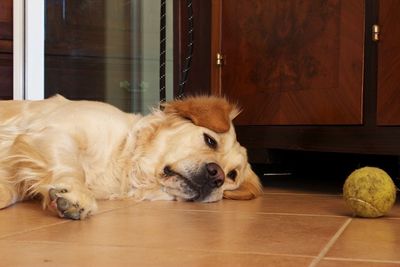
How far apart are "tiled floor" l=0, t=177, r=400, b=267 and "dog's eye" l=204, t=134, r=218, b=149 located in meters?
0.27

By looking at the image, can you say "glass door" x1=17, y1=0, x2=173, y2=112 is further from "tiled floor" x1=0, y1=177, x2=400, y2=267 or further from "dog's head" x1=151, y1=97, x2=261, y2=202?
"tiled floor" x1=0, y1=177, x2=400, y2=267

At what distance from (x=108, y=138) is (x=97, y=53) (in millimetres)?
1590

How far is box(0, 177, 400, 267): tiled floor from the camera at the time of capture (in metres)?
0.98

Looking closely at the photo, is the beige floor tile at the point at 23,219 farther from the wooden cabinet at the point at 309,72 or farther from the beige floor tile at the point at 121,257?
the wooden cabinet at the point at 309,72

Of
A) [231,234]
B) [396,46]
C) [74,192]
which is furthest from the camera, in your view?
[396,46]

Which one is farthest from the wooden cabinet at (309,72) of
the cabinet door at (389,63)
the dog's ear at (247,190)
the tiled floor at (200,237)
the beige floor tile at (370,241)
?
the beige floor tile at (370,241)

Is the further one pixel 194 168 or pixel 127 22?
pixel 127 22

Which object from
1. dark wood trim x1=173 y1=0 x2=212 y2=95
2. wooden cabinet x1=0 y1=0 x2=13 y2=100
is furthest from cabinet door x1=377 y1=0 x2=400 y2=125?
wooden cabinet x1=0 y1=0 x2=13 y2=100

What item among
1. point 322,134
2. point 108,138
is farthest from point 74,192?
point 322,134

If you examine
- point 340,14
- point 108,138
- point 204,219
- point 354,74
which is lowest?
point 204,219

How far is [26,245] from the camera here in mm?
1084

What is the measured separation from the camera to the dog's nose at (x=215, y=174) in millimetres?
1958

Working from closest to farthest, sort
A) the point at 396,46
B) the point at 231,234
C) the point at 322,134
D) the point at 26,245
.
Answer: the point at 26,245, the point at 231,234, the point at 396,46, the point at 322,134

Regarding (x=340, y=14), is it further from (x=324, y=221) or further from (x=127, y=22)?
(x=127, y=22)
